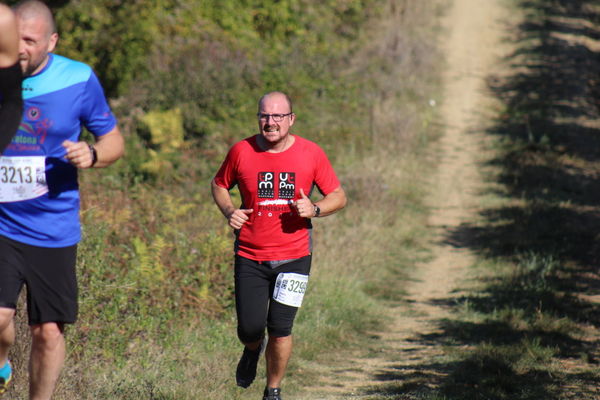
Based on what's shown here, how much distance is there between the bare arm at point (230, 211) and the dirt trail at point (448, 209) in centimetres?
200

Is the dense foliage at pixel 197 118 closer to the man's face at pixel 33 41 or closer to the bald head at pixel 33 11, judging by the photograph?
the man's face at pixel 33 41

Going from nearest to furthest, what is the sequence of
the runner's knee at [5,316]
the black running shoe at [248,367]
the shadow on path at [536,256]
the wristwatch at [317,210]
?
the runner's knee at [5,316], the wristwatch at [317,210], the black running shoe at [248,367], the shadow on path at [536,256]

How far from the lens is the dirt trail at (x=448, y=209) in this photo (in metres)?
7.11

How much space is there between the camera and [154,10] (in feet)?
52.1

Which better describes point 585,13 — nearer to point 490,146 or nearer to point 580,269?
point 490,146

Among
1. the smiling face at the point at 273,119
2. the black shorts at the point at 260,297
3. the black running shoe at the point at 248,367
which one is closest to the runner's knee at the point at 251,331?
the black shorts at the point at 260,297

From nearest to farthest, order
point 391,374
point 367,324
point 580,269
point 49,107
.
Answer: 1. point 49,107
2. point 391,374
3. point 367,324
4. point 580,269

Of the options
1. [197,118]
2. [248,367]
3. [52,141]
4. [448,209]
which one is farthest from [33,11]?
[448,209]

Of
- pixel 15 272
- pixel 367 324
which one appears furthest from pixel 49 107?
pixel 367 324

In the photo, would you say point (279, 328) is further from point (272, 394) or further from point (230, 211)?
point (230, 211)

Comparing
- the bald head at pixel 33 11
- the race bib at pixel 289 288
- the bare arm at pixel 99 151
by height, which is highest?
the bald head at pixel 33 11

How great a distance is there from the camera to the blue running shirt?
405 cm

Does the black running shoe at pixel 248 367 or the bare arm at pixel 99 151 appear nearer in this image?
the bare arm at pixel 99 151

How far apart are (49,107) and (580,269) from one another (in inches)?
313
